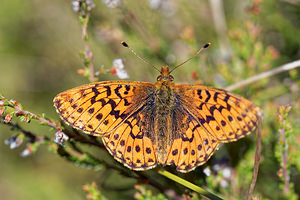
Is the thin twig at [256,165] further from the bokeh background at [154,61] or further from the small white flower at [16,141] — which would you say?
the small white flower at [16,141]

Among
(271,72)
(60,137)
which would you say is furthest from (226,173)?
(60,137)

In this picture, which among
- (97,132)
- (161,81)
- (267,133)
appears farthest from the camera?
(267,133)

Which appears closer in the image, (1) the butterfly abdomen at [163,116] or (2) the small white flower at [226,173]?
(1) the butterfly abdomen at [163,116]

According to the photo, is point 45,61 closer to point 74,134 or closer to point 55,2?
point 55,2

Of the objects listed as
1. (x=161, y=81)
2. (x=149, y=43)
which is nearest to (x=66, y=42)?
(x=149, y=43)

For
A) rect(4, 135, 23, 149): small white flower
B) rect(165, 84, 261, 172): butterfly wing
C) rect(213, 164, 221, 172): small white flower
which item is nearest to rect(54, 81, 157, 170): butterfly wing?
rect(165, 84, 261, 172): butterfly wing

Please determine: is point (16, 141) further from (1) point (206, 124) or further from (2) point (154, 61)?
(2) point (154, 61)

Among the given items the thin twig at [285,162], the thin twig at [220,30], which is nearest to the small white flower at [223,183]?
the thin twig at [285,162]

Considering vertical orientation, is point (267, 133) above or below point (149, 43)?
below
